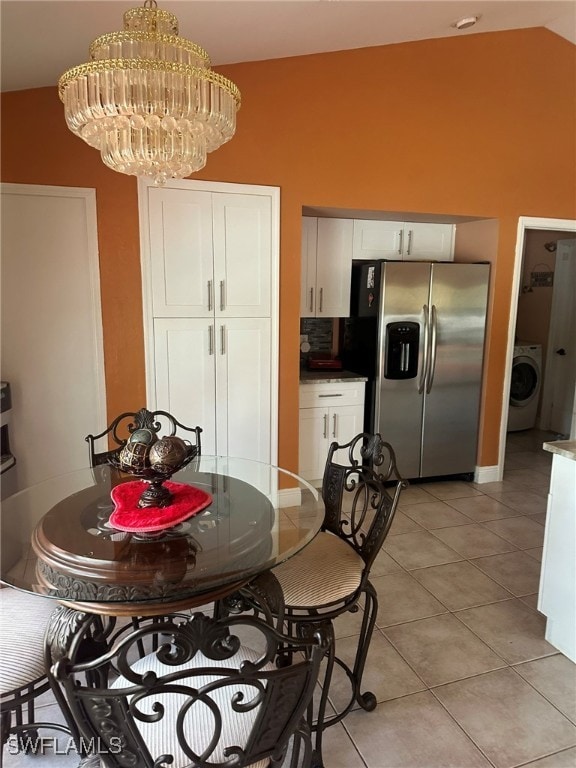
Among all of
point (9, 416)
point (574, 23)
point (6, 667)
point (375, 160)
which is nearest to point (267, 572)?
point (6, 667)

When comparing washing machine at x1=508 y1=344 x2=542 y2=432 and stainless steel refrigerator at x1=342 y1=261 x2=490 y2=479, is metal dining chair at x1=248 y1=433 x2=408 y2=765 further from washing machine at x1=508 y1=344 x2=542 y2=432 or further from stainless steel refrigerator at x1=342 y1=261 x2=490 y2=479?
washing machine at x1=508 y1=344 x2=542 y2=432

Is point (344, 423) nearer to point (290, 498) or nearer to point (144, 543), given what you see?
point (290, 498)

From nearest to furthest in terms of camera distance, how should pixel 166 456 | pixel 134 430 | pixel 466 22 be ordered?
pixel 166 456
pixel 134 430
pixel 466 22

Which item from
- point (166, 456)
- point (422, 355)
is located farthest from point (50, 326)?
point (422, 355)

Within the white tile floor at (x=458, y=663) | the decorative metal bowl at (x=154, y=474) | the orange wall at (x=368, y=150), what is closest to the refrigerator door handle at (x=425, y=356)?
the orange wall at (x=368, y=150)

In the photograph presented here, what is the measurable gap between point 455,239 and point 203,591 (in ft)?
12.6

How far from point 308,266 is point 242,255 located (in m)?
0.77

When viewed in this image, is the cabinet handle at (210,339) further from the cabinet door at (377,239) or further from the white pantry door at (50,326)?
the cabinet door at (377,239)

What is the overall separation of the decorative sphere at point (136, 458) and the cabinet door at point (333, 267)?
2604mm

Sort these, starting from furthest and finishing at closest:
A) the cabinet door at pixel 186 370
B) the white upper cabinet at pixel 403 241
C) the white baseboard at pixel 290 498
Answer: the white upper cabinet at pixel 403 241 → the cabinet door at pixel 186 370 → the white baseboard at pixel 290 498

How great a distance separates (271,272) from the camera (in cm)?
336

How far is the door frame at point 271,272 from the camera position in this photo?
120 inches

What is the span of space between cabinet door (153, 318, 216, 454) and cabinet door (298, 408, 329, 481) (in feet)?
2.53

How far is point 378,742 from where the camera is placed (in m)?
1.77
